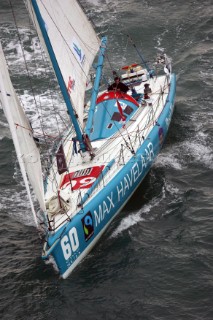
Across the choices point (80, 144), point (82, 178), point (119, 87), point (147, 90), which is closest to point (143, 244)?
point (82, 178)

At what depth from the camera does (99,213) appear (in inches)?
714

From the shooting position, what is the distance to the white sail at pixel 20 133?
1405 centimetres

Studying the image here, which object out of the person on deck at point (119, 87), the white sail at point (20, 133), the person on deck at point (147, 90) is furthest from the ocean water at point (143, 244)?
the person on deck at point (119, 87)

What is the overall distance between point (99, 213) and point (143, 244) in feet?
5.66

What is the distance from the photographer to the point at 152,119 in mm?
22453

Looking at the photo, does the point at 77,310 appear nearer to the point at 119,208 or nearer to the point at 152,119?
the point at 119,208

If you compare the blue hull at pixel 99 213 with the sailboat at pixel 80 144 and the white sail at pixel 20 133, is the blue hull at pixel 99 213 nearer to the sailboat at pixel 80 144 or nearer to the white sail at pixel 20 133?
the sailboat at pixel 80 144

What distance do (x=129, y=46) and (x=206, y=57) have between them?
16.1 ft

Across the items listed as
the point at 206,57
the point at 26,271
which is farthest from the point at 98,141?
the point at 206,57

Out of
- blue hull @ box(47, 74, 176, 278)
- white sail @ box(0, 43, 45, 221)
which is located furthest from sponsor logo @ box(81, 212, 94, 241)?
white sail @ box(0, 43, 45, 221)

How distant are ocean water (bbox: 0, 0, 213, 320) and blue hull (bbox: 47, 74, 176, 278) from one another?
0.43m

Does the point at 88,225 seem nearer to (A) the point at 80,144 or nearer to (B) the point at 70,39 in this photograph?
(A) the point at 80,144

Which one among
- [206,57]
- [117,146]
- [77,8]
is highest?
[77,8]

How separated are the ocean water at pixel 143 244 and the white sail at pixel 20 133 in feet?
7.43
